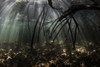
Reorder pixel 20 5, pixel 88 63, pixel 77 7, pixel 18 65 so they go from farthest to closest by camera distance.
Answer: pixel 20 5
pixel 18 65
pixel 88 63
pixel 77 7

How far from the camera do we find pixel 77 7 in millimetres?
2434

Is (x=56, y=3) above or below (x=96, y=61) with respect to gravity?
above

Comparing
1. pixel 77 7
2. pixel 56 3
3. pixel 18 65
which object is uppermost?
pixel 77 7

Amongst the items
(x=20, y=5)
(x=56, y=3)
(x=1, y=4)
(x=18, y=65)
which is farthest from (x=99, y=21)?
(x=1, y=4)

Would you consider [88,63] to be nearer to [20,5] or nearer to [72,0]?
[72,0]

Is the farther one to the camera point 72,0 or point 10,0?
point 10,0

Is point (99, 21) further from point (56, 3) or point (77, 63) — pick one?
point (77, 63)

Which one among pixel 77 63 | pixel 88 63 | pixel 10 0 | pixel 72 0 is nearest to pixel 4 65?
pixel 77 63

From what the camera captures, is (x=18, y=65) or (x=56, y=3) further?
(x=56, y=3)

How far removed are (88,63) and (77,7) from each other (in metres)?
3.80

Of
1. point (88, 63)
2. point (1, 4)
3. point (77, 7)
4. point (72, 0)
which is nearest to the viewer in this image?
point (77, 7)

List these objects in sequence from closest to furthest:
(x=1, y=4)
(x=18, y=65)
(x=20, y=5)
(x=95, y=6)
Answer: (x=95, y=6) → (x=18, y=65) → (x=20, y=5) → (x=1, y=4)

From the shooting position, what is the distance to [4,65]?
6.15m

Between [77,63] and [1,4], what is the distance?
10086mm
